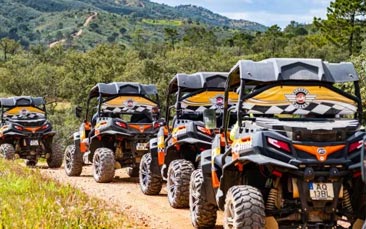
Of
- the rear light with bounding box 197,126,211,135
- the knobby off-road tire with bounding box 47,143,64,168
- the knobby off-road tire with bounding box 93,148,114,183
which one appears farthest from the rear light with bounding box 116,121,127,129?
the knobby off-road tire with bounding box 47,143,64,168

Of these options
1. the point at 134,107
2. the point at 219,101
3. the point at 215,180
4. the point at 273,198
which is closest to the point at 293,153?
the point at 273,198

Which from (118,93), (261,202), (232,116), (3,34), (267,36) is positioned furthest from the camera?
(3,34)

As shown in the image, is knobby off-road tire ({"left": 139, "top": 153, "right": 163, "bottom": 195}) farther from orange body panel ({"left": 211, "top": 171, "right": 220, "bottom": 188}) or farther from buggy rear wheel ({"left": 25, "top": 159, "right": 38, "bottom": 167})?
buggy rear wheel ({"left": 25, "top": 159, "right": 38, "bottom": 167})

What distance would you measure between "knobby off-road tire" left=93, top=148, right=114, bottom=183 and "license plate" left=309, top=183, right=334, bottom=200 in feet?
27.8

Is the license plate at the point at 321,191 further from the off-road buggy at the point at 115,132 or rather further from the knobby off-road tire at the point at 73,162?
the knobby off-road tire at the point at 73,162

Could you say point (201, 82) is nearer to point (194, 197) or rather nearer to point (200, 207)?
point (194, 197)

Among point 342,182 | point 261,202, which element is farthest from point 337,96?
point 261,202

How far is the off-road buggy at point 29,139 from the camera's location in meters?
19.2

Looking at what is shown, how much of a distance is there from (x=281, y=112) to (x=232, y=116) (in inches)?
149

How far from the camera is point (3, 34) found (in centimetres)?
17362

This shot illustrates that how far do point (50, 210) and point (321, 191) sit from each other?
2926mm

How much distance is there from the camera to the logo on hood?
7.25 metres

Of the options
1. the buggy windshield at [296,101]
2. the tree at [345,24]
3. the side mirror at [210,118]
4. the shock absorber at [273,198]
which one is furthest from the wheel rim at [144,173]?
the tree at [345,24]

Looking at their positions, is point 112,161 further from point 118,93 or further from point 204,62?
point 204,62
